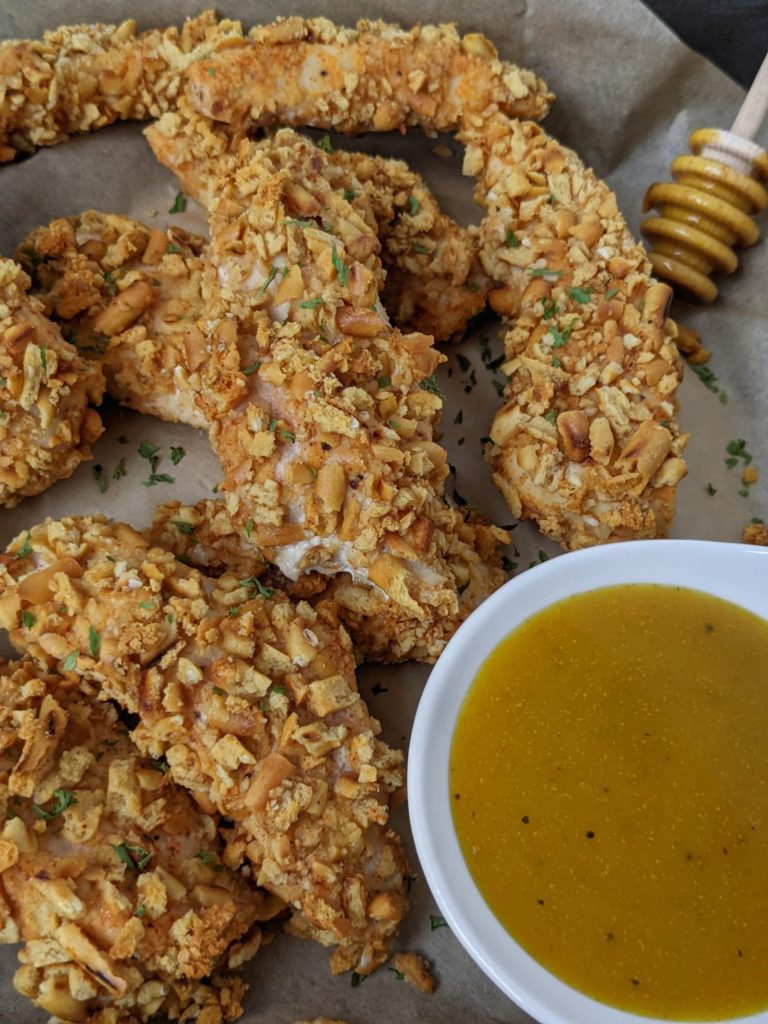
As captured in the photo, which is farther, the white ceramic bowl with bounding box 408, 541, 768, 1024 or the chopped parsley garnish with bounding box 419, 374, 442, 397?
the chopped parsley garnish with bounding box 419, 374, 442, 397

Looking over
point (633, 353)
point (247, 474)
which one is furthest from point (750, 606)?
point (247, 474)

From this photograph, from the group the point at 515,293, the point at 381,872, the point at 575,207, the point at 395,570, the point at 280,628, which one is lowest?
the point at 381,872

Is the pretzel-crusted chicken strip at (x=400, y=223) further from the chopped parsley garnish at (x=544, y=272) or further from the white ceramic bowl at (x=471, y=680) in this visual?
the white ceramic bowl at (x=471, y=680)

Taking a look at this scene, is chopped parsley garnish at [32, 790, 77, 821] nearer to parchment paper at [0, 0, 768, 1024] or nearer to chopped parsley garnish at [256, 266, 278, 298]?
parchment paper at [0, 0, 768, 1024]

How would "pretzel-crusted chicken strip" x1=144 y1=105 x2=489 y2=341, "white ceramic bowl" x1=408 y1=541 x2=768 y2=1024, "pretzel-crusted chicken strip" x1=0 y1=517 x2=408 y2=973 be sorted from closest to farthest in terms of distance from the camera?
"white ceramic bowl" x1=408 y1=541 x2=768 y2=1024 < "pretzel-crusted chicken strip" x1=0 y1=517 x2=408 y2=973 < "pretzel-crusted chicken strip" x1=144 y1=105 x2=489 y2=341

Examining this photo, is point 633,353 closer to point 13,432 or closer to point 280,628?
point 280,628

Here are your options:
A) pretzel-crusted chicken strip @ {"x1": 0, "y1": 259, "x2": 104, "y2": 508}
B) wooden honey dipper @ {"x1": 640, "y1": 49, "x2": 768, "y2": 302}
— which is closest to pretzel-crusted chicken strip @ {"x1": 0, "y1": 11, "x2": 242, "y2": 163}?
pretzel-crusted chicken strip @ {"x1": 0, "y1": 259, "x2": 104, "y2": 508}

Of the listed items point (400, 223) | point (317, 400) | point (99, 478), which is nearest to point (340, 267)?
point (317, 400)
